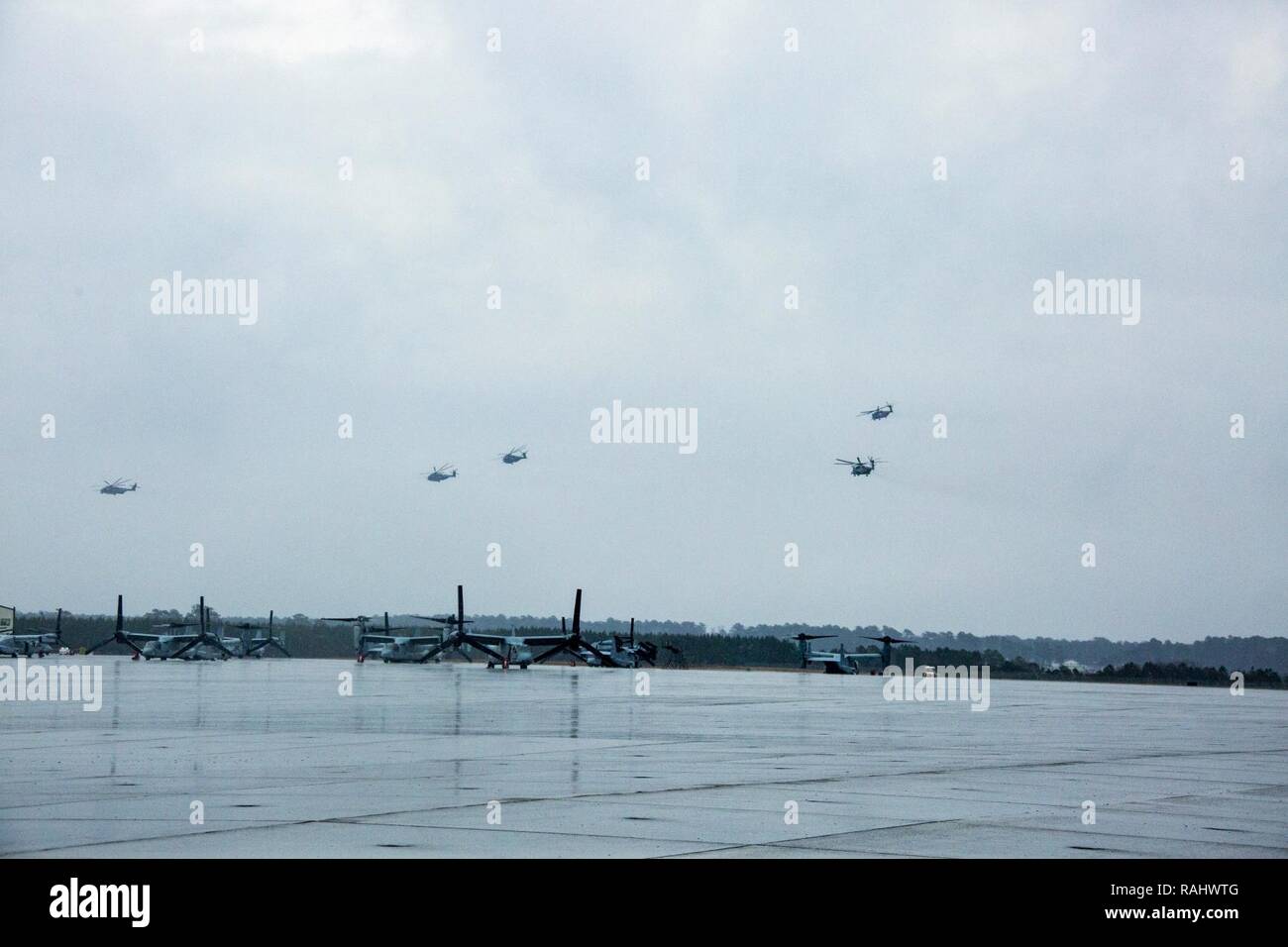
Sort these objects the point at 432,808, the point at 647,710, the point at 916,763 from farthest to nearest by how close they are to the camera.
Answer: the point at 647,710, the point at 916,763, the point at 432,808

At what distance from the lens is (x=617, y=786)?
17.3 m

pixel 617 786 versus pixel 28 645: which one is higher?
pixel 617 786

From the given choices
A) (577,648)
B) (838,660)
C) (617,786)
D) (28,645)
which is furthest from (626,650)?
(617,786)

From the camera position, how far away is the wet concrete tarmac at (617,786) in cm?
1238

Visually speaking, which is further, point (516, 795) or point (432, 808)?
point (516, 795)

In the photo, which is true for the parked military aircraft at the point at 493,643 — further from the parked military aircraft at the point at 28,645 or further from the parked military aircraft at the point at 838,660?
the parked military aircraft at the point at 28,645

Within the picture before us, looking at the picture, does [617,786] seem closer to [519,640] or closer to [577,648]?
[519,640]

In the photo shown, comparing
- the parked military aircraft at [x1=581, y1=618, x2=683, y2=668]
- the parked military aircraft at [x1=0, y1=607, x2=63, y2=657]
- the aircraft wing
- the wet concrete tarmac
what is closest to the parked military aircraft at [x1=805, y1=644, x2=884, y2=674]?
the parked military aircraft at [x1=581, y1=618, x2=683, y2=668]

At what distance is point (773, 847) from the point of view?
12055 millimetres

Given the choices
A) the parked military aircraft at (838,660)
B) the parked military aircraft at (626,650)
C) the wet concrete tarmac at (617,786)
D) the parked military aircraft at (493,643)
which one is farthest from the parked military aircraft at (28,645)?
the wet concrete tarmac at (617,786)
